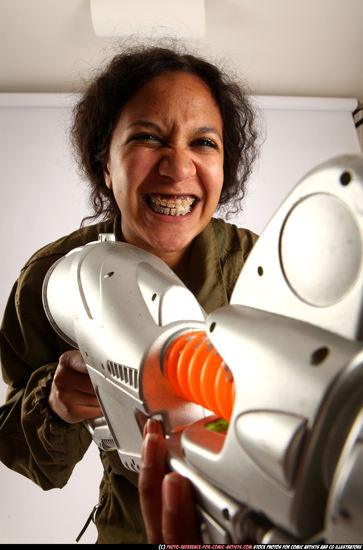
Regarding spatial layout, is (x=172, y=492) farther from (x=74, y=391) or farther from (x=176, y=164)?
(x=176, y=164)

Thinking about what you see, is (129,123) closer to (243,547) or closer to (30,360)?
(30,360)

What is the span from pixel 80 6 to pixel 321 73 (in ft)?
3.74

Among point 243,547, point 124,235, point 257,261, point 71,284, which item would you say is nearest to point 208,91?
point 124,235

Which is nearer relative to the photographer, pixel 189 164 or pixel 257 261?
pixel 257 261

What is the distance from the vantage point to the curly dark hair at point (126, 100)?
88 centimetres

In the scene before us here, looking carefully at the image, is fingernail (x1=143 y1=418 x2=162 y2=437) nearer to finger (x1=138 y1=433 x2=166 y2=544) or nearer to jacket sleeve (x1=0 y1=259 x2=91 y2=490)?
finger (x1=138 y1=433 x2=166 y2=544)

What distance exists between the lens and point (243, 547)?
293mm

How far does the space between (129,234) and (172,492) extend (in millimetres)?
643

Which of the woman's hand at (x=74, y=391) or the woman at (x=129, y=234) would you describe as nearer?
the woman's hand at (x=74, y=391)

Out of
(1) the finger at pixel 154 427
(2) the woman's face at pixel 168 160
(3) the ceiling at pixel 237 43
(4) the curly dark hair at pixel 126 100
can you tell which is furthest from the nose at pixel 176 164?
(3) the ceiling at pixel 237 43

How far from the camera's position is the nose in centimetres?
75

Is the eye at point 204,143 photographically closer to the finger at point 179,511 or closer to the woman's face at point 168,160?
the woman's face at point 168,160

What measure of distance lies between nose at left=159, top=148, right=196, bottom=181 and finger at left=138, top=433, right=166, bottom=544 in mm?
507

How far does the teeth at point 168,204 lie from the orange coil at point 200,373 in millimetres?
428
